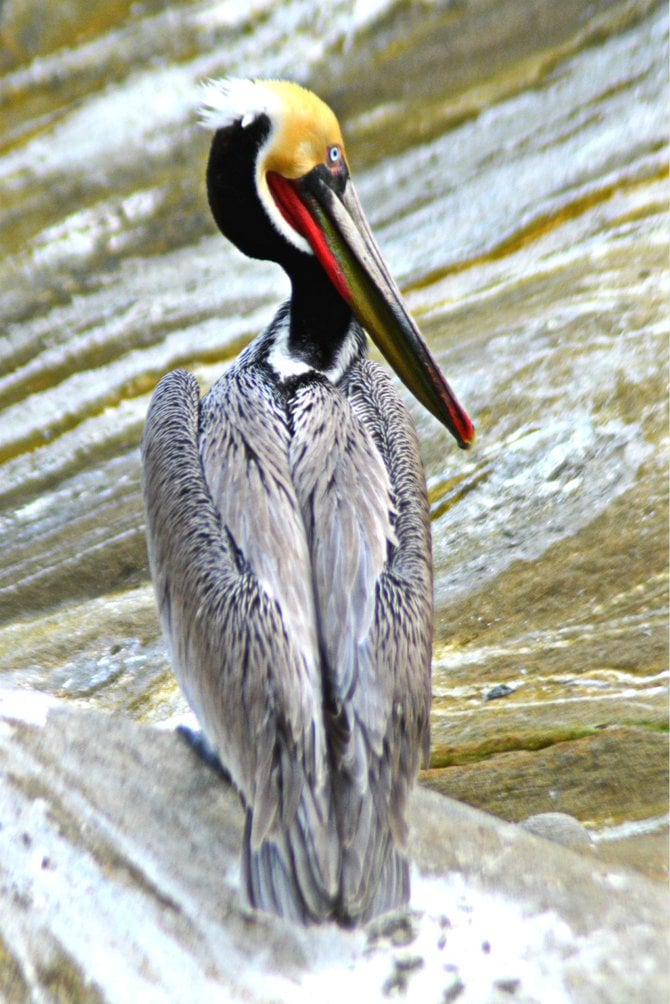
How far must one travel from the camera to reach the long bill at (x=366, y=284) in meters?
2.86

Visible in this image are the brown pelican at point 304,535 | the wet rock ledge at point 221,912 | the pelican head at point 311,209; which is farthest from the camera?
the pelican head at point 311,209

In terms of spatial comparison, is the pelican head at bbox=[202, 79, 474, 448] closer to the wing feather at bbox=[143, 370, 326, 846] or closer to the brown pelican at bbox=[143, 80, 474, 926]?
the brown pelican at bbox=[143, 80, 474, 926]

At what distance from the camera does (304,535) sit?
2.28 meters

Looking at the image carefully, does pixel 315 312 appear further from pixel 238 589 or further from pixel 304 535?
pixel 238 589

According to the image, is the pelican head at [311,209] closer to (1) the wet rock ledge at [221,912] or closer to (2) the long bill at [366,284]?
(2) the long bill at [366,284]

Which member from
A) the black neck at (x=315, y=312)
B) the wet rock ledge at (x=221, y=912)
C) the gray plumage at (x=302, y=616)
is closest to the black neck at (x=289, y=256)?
the black neck at (x=315, y=312)

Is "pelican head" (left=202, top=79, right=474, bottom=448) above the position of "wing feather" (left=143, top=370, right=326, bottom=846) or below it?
above

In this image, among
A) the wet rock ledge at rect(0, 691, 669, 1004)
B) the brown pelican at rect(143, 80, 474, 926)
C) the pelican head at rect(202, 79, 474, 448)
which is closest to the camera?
the wet rock ledge at rect(0, 691, 669, 1004)

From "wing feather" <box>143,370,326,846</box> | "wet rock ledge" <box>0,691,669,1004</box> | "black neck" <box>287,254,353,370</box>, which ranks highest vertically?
"black neck" <box>287,254,353,370</box>

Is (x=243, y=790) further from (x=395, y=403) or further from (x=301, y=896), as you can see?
(x=395, y=403)

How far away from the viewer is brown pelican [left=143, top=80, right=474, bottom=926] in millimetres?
1985

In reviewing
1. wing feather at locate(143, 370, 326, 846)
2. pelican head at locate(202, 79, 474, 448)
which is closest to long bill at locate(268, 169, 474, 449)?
pelican head at locate(202, 79, 474, 448)

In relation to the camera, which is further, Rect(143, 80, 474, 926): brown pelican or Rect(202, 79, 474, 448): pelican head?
Rect(202, 79, 474, 448): pelican head

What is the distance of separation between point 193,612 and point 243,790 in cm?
43
